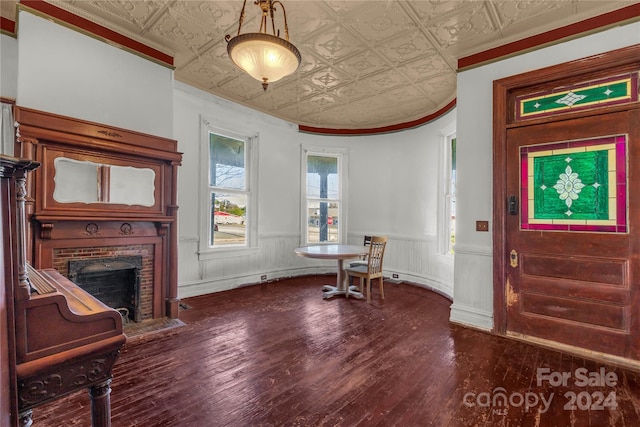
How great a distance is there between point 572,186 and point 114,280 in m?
4.63

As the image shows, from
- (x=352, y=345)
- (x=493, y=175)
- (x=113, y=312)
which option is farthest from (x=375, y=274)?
(x=113, y=312)

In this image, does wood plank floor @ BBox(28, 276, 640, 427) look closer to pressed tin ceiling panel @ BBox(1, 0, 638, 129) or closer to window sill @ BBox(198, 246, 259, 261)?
window sill @ BBox(198, 246, 259, 261)

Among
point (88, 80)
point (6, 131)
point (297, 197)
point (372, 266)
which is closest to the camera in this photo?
point (6, 131)

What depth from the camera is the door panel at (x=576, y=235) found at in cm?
254

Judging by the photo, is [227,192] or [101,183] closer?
[101,183]

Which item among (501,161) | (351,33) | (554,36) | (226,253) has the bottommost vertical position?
(226,253)

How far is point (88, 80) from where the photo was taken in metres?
2.92

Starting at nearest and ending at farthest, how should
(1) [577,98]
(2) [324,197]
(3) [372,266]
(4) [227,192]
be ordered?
(1) [577,98] → (3) [372,266] → (4) [227,192] → (2) [324,197]

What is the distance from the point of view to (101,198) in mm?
2977

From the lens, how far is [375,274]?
4.29 m

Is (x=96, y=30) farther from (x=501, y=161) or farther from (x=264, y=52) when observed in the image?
(x=501, y=161)

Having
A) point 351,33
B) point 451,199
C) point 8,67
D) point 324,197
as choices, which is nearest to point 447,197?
point 451,199

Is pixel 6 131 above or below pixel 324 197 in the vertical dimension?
above

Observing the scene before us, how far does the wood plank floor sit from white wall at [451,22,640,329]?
1.00ft
